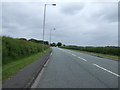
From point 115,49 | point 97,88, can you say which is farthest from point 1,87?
point 115,49

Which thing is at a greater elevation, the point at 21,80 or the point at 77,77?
the point at 21,80

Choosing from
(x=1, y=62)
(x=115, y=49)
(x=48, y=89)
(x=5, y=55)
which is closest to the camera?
(x=48, y=89)

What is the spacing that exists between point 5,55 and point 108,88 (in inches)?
372

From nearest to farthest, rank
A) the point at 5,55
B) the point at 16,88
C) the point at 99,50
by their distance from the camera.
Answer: the point at 16,88 → the point at 5,55 → the point at 99,50

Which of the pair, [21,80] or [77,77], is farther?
[77,77]

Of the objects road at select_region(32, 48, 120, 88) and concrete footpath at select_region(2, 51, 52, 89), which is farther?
road at select_region(32, 48, 120, 88)

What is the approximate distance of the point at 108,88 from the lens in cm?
801

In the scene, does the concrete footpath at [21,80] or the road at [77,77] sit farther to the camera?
the road at [77,77]

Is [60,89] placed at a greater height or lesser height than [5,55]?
lesser

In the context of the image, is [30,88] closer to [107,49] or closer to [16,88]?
[16,88]

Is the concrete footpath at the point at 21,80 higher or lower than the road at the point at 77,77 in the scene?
higher

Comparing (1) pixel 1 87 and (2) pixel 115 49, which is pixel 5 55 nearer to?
(1) pixel 1 87

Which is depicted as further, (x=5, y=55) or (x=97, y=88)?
(x=5, y=55)

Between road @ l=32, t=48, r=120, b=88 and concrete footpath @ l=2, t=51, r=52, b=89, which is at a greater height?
concrete footpath @ l=2, t=51, r=52, b=89
